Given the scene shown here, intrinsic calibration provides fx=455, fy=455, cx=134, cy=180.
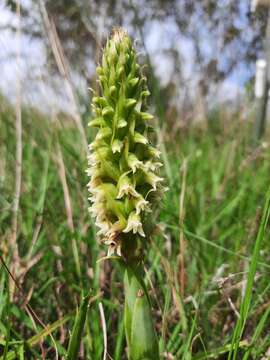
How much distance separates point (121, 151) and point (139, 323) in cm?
34

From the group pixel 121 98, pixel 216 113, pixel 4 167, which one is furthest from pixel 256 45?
pixel 121 98

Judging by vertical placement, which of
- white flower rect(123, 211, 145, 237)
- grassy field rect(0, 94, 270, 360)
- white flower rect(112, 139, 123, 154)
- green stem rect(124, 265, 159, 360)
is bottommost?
grassy field rect(0, 94, 270, 360)

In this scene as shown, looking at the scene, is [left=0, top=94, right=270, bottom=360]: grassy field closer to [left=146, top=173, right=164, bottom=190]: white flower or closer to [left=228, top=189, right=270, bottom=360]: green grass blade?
[left=228, top=189, right=270, bottom=360]: green grass blade

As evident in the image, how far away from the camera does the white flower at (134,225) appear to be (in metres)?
0.86

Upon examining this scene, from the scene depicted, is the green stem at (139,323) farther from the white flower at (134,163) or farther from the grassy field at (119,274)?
the white flower at (134,163)

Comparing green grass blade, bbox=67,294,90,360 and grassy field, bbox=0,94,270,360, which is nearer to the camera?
green grass blade, bbox=67,294,90,360

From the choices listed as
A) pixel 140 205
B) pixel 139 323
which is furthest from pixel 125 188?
pixel 139 323

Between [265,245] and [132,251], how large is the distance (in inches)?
39.7

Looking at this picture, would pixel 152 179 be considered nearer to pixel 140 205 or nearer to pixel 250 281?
pixel 140 205

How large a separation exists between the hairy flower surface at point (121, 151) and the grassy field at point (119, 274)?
0.12m

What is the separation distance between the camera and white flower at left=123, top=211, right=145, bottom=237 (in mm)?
860

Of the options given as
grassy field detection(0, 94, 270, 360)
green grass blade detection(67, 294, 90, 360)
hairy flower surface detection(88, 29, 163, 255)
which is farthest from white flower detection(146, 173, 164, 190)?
green grass blade detection(67, 294, 90, 360)

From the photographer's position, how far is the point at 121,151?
90 cm

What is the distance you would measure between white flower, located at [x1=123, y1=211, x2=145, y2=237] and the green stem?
0.34ft
